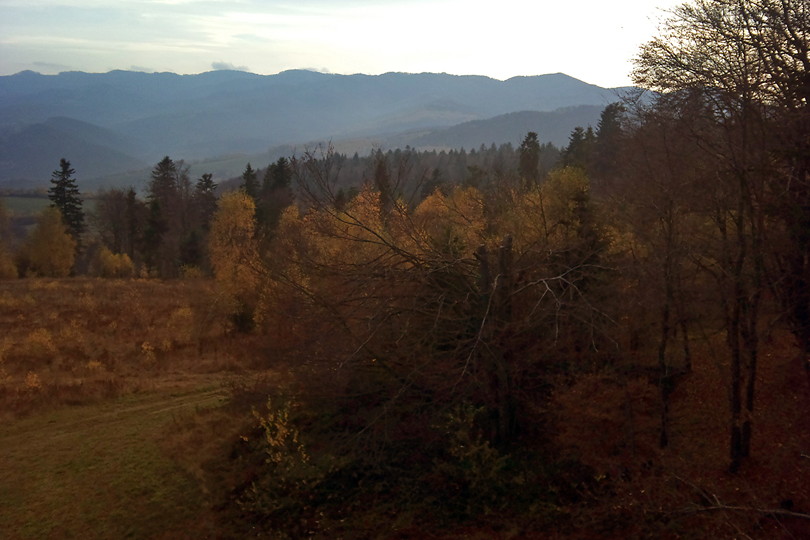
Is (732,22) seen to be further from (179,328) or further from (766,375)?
(179,328)

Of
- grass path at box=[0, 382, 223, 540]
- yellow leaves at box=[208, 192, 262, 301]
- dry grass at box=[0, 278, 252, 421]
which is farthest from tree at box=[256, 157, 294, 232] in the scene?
grass path at box=[0, 382, 223, 540]

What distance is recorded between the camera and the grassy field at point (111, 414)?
34.1 ft

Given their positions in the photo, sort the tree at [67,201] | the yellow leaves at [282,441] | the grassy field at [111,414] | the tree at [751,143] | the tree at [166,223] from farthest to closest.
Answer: the tree at [67,201], the tree at [166,223], the grassy field at [111,414], the yellow leaves at [282,441], the tree at [751,143]

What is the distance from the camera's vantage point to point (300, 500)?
9.55 meters

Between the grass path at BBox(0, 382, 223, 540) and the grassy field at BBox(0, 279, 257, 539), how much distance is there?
0.03m

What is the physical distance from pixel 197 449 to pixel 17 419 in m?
7.84

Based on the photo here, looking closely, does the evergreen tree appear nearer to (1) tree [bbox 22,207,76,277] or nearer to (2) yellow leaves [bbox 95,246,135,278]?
(2) yellow leaves [bbox 95,246,135,278]

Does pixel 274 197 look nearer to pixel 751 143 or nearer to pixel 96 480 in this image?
pixel 96 480

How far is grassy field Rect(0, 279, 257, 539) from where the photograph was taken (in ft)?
34.1

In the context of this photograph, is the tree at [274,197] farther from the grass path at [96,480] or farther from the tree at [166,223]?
the grass path at [96,480]

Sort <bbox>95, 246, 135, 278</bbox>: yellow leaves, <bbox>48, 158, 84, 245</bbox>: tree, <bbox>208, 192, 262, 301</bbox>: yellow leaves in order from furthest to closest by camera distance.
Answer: <bbox>48, 158, 84, 245</bbox>: tree
<bbox>95, 246, 135, 278</bbox>: yellow leaves
<bbox>208, 192, 262, 301</bbox>: yellow leaves

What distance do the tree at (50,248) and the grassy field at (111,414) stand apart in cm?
1624

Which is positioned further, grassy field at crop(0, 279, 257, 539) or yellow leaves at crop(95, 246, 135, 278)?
yellow leaves at crop(95, 246, 135, 278)

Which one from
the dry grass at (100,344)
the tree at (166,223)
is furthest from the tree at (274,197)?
the dry grass at (100,344)
